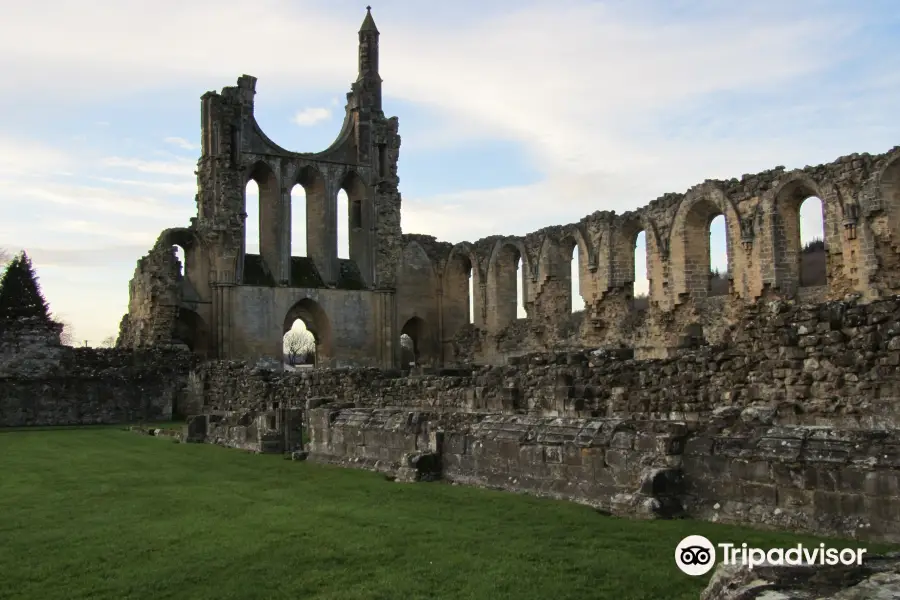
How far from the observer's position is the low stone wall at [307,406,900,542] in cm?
638

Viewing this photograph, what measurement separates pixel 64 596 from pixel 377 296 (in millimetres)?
28295

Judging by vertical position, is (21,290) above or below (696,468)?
above

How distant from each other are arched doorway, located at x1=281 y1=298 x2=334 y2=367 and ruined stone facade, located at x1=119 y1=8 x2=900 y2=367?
6cm

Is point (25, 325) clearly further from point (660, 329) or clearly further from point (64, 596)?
point (64, 596)

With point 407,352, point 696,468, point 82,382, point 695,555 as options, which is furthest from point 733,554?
point 407,352

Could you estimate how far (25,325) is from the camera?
26781 mm

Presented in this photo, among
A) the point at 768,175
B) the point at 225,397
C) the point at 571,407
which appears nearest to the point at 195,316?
the point at 225,397

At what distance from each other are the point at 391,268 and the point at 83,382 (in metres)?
12.8

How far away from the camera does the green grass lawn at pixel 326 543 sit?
5.83 meters

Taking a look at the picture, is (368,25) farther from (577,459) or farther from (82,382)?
(577,459)

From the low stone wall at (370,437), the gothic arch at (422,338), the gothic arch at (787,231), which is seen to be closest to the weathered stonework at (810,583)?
the low stone wall at (370,437)

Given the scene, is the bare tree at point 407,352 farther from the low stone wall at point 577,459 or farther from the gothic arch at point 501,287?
the low stone wall at point 577,459

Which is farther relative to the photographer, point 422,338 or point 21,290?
point 21,290

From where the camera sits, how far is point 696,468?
7.60 metres
